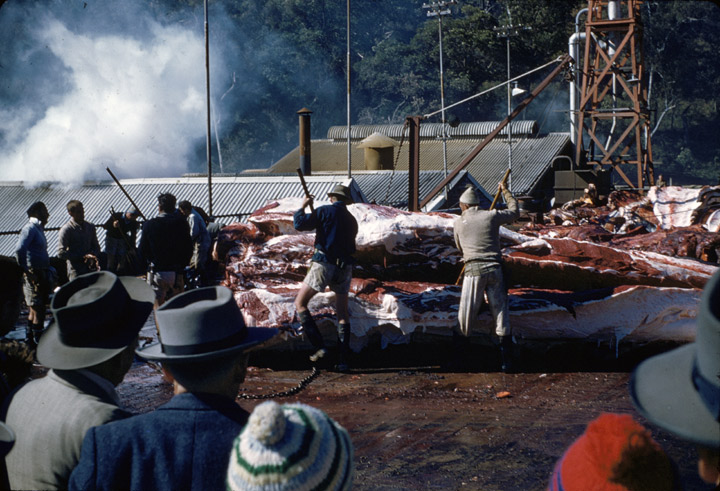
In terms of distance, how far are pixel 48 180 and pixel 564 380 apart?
1787cm

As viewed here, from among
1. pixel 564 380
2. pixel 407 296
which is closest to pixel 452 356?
pixel 407 296

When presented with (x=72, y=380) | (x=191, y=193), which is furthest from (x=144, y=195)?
(x=72, y=380)

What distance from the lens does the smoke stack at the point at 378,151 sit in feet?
74.1

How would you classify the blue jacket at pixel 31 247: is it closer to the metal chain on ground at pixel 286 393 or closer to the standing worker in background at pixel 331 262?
the standing worker in background at pixel 331 262

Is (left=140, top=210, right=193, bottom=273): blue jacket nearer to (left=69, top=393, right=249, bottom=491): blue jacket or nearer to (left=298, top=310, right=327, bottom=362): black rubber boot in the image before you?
(left=298, top=310, right=327, bottom=362): black rubber boot

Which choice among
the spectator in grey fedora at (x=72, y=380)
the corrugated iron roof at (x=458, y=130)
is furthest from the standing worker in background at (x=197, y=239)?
the corrugated iron roof at (x=458, y=130)

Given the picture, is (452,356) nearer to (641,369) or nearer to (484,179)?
(641,369)

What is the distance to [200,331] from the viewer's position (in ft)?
8.39

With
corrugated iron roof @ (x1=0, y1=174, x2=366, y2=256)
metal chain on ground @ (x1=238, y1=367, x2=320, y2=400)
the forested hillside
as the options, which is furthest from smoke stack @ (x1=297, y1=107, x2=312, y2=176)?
the forested hillside

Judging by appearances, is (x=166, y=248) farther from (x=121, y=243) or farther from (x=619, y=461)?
(x=619, y=461)

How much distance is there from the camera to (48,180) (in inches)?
841

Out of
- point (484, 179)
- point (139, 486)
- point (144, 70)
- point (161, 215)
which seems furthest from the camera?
point (144, 70)

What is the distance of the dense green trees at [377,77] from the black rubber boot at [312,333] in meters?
40.3

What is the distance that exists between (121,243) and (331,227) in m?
8.38
